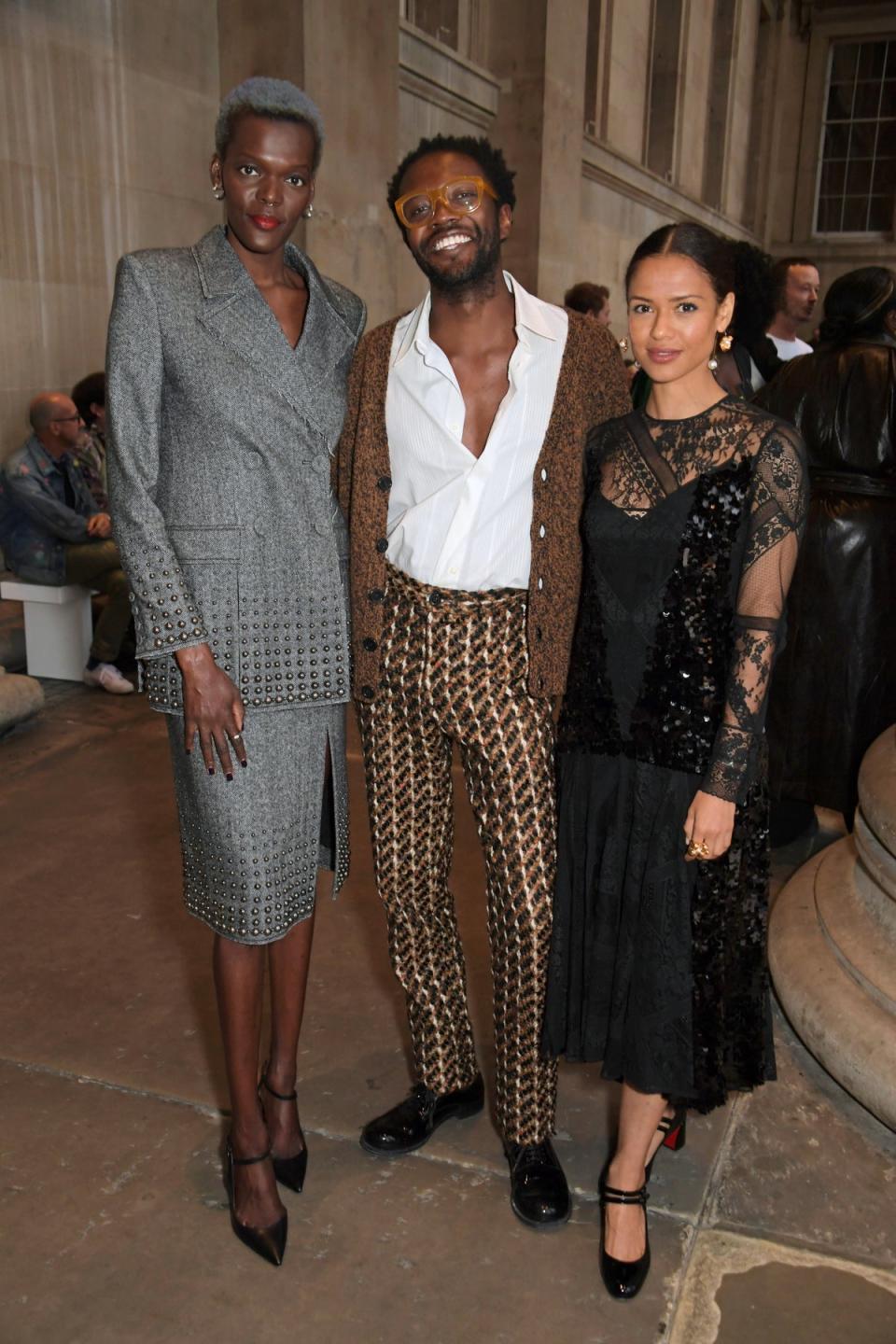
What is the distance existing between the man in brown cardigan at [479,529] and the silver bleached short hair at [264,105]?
218mm

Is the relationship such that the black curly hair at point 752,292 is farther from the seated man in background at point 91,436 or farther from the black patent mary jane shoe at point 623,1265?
the seated man in background at point 91,436

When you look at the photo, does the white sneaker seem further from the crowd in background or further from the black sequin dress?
the black sequin dress

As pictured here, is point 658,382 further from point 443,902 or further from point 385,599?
point 443,902

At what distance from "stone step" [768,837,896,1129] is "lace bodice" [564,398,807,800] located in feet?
3.67

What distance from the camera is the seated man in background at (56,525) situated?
6.48m

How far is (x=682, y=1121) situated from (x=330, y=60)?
726 cm

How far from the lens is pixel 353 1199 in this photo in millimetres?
2600

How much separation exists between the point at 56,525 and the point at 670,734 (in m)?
4.98

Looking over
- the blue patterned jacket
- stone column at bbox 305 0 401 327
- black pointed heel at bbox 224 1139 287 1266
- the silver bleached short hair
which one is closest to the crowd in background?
the silver bleached short hair

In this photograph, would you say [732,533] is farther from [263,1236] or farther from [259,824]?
[263,1236]

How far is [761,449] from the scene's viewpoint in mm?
2102

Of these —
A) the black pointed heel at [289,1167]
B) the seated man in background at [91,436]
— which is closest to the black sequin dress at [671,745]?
the black pointed heel at [289,1167]

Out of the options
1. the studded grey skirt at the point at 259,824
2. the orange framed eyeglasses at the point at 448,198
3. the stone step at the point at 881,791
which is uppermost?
the orange framed eyeglasses at the point at 448,198

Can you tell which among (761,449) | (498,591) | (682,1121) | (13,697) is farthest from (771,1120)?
(13,697)
